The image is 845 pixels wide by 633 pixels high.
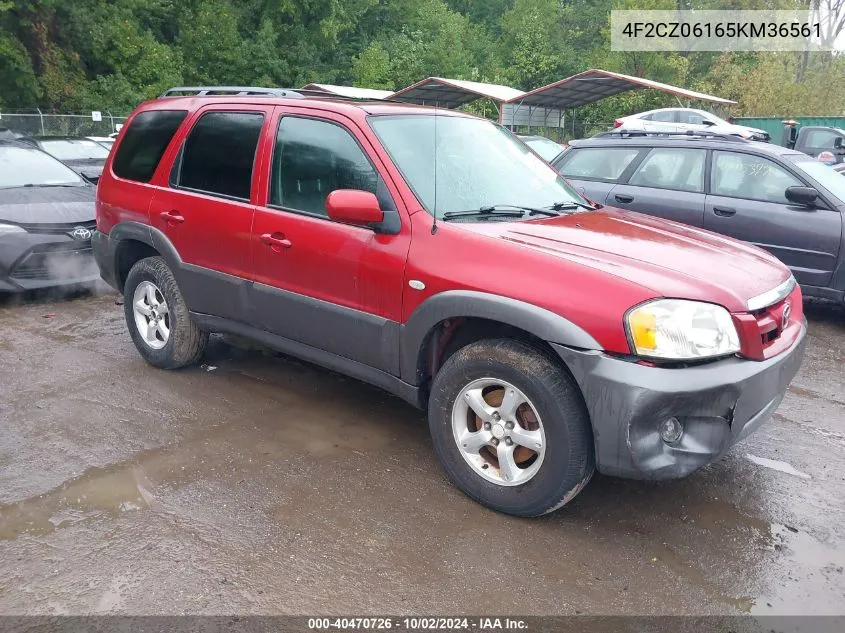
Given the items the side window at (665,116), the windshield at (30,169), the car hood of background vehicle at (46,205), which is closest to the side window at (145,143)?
the car hood of background vehicle at (46,205)

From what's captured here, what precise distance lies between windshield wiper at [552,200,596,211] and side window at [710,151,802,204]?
10.6 feet

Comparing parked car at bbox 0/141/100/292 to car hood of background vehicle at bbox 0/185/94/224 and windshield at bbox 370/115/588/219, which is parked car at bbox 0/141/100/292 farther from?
windshield at bbox 370/115/588/219

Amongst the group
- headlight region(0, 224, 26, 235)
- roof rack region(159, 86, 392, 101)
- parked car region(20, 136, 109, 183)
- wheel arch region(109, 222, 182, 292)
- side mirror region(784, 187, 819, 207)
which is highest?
parked car region(20, 136, 109, 183)

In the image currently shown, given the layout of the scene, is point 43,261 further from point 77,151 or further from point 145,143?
point 77,151

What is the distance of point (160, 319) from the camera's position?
5.00 m

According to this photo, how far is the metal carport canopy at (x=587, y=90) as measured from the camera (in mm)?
21781

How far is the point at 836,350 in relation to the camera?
19.4 feet

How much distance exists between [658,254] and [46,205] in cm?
618

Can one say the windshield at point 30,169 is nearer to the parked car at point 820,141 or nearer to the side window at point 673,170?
the side window at point 673,170

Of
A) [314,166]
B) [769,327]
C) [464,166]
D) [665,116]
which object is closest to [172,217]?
[314,166]

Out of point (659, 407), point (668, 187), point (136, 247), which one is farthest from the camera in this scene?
point (668, 187)

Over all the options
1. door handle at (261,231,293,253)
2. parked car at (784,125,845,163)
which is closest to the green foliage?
parked car at (784,125,845,163)

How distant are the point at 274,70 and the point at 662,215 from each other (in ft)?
104

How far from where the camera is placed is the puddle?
374cm
